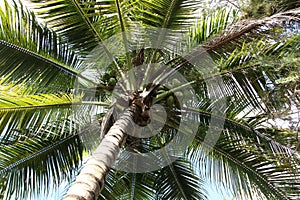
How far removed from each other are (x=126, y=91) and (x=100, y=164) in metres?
1.77

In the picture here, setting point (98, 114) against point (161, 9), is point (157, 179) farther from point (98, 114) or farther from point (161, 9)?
point (161, 9)

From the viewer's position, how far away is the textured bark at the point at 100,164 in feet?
9.88

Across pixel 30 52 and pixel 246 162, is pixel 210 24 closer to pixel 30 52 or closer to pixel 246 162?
pixel 246 162

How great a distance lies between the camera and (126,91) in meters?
5.09

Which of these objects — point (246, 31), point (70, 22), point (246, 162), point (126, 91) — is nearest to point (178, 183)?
point (246, 162)

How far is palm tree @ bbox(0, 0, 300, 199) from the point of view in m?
4.62

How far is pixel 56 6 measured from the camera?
4.82 m

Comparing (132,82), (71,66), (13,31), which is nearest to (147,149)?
(132,82)

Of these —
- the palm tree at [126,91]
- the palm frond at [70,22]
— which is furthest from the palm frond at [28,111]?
the palm frond at [70,22]

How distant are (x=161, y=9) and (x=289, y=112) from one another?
225 centimetres

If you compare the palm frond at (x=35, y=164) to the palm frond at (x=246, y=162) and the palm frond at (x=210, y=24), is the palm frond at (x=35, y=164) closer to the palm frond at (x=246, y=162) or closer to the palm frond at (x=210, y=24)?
the palm frond at (x=246, y=162)

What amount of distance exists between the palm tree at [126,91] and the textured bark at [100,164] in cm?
4

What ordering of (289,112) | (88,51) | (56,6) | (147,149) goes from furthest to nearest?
(147,149) < (88,51) < (56,6) < (289,112)

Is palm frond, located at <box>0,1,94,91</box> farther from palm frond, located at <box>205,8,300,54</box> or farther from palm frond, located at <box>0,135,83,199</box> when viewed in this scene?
palm frond, located at <box>205,8,300,54</box>
